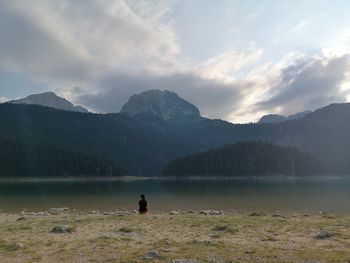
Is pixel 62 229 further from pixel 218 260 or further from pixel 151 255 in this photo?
pixel 218 260

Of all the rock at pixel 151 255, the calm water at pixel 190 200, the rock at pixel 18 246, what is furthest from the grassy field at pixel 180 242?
the calm water at pixel 190 200

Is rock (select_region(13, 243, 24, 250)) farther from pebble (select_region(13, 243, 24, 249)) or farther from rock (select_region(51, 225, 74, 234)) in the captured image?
rock (select_region(51, 225, 74, 234))

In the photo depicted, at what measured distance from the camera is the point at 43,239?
21781mm

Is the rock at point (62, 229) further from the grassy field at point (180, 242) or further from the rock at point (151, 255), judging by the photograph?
the rock at point (151, 255)

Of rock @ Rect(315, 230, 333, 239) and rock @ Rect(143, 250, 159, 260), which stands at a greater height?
rock @ Rect(315, 230, 333, 239)

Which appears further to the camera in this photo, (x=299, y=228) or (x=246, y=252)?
(x=299, y=228)

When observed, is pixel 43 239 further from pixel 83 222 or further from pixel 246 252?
pixel 246 252

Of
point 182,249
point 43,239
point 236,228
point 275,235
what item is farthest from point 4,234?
point 275,235

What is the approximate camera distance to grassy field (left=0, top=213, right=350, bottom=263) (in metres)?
16.3

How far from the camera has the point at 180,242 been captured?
2005 cm

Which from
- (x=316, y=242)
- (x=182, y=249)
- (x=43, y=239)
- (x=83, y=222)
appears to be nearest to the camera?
(x=182, y=249)

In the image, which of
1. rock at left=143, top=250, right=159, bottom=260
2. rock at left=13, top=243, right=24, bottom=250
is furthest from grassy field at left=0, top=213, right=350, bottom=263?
rock at left=143, top=250, right=159, bottom=260

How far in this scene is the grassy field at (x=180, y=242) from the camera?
642 inches

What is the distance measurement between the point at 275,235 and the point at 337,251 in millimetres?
5344
